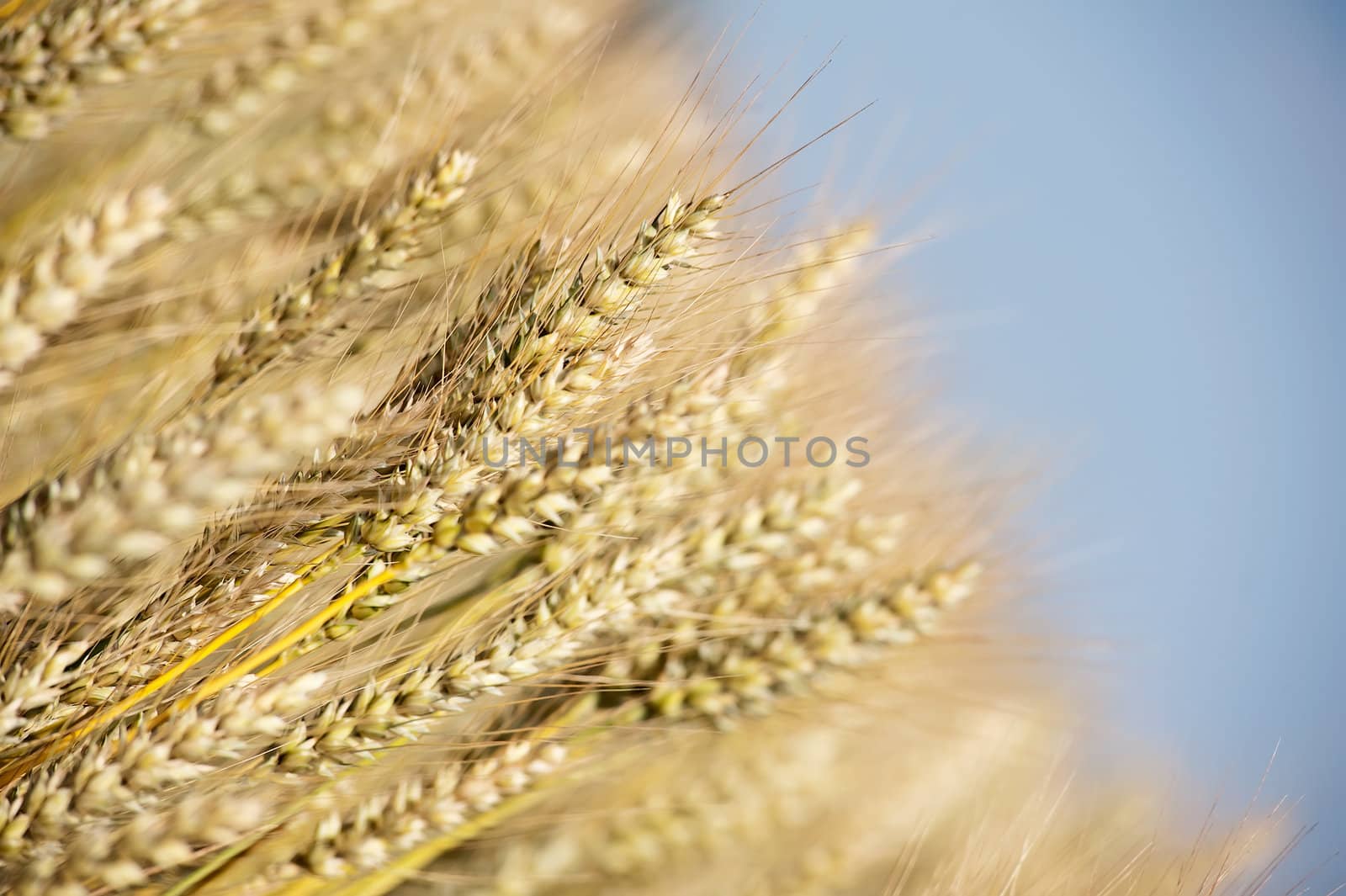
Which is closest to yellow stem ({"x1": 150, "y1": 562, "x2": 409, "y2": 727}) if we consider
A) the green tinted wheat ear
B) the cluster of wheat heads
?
the cluster of wheat heads

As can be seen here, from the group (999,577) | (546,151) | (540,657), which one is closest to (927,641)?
(999,577)

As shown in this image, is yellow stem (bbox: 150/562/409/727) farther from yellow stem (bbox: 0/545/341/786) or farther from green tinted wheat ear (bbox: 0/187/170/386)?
green tinted wheat ear (bbox: 0/187/170/386)

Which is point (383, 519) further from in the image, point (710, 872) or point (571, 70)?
point (571, 70)

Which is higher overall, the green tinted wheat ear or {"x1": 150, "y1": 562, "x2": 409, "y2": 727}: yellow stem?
the green tinted wheat ear

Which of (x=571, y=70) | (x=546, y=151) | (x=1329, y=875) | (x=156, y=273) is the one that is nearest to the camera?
(x=156, y=273)

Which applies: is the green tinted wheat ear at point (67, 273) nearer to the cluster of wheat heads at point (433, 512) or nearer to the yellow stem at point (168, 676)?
the cluster of wheat heads at point (433, 512)

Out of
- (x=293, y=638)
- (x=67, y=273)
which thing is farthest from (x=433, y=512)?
(x=67, y=273)

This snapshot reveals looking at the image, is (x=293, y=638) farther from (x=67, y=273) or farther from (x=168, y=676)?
(x=67, y=273)

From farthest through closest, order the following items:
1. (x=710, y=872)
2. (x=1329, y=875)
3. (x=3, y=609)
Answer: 1. (x=1329, y=875)
2. (x=710, y=872)
3. (x=3, y=609)
